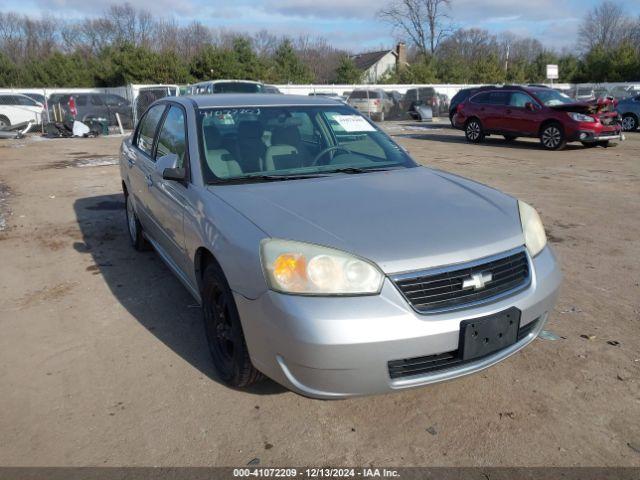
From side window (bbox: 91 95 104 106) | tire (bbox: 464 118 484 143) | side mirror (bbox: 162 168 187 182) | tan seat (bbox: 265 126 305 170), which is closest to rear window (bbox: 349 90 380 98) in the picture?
tire (bbox: 464 118 484 143)

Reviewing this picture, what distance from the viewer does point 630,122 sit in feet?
63.1

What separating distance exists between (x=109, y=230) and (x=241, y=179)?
3.83 m

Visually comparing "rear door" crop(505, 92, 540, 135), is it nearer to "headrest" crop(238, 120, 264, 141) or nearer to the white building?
"headrest" crop(238, 120, 264, 141)

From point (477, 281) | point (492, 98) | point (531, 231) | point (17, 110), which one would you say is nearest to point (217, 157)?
point (477, 281)

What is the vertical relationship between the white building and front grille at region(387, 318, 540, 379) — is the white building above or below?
above

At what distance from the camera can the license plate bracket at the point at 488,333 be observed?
2.39m

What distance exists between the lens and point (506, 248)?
8.69 feet

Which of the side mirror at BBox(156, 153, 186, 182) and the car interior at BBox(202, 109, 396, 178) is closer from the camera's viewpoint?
the side mirror at BBox(156, 153, 186, 182)

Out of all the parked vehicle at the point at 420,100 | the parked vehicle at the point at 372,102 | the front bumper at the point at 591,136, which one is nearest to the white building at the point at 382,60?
the parked vehicle at the point at 420,100

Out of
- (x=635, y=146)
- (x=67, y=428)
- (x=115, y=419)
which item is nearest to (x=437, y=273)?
(x=115, y=419)

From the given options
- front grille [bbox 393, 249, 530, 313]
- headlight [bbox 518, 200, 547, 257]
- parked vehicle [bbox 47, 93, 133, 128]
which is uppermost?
parked vehicle [bbox 47, 93, 133, 128]

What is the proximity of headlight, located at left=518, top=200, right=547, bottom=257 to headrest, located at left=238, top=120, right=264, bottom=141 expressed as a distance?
1.79m

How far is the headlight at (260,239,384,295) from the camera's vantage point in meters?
2.35

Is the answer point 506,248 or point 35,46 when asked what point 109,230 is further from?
point 35,46
